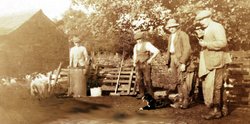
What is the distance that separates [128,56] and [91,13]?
6.33 metres

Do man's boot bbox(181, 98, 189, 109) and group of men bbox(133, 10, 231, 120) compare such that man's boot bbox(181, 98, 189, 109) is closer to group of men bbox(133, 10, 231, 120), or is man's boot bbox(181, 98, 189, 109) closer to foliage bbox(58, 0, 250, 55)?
group of men bbox(133, 10, 231, 120)

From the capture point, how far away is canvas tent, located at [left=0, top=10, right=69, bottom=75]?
2066cm

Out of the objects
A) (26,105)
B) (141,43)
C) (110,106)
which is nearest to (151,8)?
(141,43)

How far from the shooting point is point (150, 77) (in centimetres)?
786

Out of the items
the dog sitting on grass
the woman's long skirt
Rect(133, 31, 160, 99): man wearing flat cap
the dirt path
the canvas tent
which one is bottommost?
the dirt path

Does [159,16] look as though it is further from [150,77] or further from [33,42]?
[33,42]

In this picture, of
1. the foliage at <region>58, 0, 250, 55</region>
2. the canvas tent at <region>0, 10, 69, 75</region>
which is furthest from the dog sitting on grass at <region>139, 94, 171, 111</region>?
the canvas tent at <region>0, 10, 69, 75</region>

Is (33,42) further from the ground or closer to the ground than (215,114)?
further from the ground

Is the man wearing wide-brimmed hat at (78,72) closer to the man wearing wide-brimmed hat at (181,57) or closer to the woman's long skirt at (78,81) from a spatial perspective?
the woman's long skirt at (78,81)

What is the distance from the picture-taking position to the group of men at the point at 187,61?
5.63 metres

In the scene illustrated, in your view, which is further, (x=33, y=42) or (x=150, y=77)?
(x=33, y=42)

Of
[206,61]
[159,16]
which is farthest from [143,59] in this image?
[159,16]

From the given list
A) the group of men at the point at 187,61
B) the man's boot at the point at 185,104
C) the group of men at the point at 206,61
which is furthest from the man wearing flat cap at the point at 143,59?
the man's boot at the point at 185,104

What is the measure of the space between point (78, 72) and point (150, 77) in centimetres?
245
